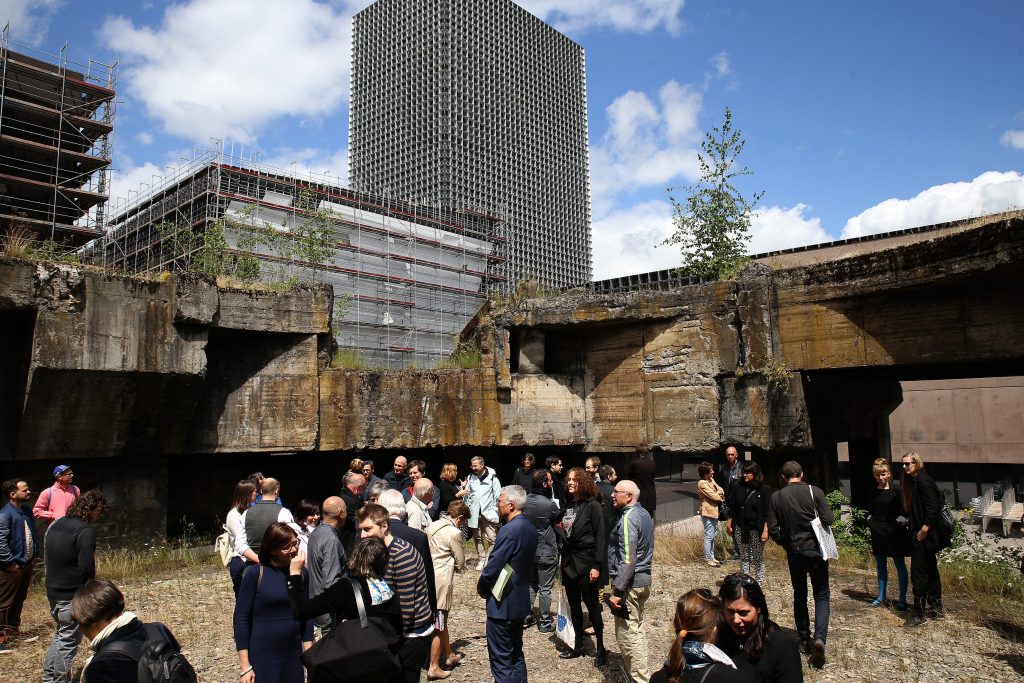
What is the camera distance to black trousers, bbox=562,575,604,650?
5863 millimetres

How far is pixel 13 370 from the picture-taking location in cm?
933

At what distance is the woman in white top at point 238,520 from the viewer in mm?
5344

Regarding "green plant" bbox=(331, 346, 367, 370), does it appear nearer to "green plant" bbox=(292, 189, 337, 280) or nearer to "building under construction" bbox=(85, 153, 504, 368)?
"green plant" bbox=(292, 189, 337, 280)

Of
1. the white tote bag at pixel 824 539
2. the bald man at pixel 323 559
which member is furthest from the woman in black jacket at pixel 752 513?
the bald man at pixel 323 559

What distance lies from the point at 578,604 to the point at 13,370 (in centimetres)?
841

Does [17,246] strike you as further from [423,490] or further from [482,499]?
[423,490]

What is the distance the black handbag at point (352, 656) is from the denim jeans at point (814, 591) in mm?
3912

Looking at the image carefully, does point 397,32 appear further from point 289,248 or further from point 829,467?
point 829,467

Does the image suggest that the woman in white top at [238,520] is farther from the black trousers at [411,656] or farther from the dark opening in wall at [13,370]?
the dark opening in wall at [13,370]

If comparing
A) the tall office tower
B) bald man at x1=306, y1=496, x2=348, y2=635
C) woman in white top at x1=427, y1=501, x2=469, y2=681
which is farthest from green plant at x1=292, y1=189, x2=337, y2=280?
the tall office tower

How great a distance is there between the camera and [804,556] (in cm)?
581

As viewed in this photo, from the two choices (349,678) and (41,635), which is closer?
(349,678)

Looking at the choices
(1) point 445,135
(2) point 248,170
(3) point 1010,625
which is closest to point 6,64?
(2) point 248,170

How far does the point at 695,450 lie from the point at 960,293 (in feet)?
14.7
